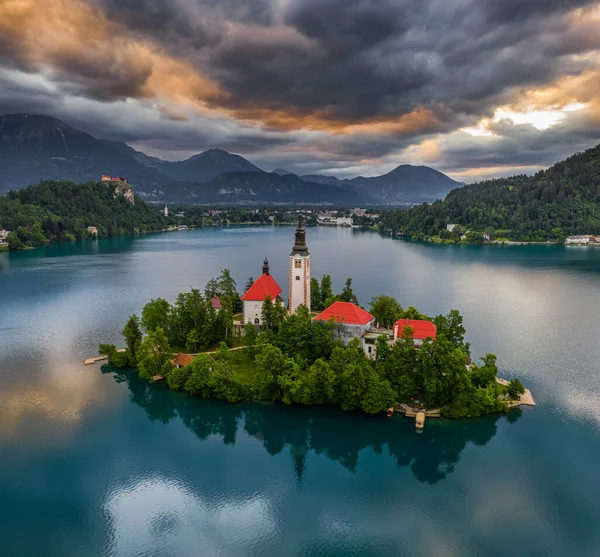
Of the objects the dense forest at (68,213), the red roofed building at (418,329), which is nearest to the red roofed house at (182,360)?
the red roofed building at (418,329)

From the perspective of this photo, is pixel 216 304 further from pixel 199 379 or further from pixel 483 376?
pixel 483 376

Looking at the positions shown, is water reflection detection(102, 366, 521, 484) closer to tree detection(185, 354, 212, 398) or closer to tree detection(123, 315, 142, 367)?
tree detection(185, 354, 212, 398)

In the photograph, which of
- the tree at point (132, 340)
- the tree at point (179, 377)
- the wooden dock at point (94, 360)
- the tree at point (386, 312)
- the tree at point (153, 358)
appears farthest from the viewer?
the tree at point (386, 312)

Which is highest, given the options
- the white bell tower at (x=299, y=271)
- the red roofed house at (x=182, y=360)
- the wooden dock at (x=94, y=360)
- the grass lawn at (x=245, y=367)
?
the white bell tower at (x=299, y=271)

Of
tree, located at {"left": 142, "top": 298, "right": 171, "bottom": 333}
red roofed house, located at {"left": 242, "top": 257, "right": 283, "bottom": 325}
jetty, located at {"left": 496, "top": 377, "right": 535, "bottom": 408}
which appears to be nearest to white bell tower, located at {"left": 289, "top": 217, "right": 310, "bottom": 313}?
red roofed house, located at {"left": 242, "top": 257, "right": 283, "bottom": 325}

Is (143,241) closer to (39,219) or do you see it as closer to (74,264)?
(39,219)

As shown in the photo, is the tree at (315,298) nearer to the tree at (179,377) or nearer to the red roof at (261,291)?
the red roof at (261,291)

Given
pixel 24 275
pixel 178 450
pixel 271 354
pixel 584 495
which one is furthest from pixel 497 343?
pixel 24 275
